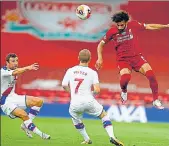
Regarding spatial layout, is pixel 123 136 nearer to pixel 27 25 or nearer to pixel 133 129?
pixel 133 129

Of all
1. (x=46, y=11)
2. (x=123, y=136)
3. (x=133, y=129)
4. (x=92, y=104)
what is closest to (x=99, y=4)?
(x=46, y=11)

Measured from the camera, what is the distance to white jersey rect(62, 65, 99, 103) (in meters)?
9.35

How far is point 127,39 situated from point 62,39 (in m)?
10.0

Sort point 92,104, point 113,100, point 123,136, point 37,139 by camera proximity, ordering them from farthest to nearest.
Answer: point 113,100 < point 123,136 < point 37,139 < point 92,104

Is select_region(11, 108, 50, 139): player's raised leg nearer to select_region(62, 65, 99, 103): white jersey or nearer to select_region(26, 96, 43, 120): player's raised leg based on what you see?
select_region(26, 96, 43, 120): player's raised leg

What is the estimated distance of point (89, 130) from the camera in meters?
13.1

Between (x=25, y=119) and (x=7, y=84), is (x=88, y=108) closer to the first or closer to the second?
(x=25, y=119)

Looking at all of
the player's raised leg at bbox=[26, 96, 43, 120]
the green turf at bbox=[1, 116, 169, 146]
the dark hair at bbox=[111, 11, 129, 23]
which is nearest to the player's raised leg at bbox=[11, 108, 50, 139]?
the green turf at bbox=[1, 116, 169, 146]

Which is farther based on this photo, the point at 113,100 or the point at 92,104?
the point at 113,100

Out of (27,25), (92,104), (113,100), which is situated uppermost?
(27,25)

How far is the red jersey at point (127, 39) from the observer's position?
34.0 ft

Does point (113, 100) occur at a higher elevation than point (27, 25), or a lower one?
lower

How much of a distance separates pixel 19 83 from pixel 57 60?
1.55 m

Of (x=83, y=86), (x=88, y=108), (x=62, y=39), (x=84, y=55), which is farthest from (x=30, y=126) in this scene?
(x=62, y=39)
